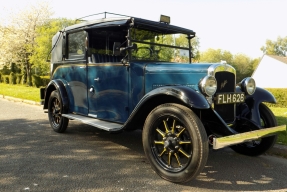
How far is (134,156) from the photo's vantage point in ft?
13.5

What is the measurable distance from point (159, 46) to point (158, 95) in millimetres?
1416

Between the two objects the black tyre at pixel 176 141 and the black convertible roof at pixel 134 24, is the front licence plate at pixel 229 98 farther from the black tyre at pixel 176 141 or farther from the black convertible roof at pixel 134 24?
the black convertible roof at pixel 134 24

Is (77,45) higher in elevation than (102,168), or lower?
higher

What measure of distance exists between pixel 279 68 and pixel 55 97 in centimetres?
3187

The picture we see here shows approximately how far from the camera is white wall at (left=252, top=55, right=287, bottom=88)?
3098cm

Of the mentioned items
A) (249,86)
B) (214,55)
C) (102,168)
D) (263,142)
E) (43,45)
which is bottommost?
(102,168)

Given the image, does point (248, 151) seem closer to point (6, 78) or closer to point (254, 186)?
point (254, 186)

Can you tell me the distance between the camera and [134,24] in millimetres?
4039

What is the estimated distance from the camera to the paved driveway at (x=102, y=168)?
119 inches

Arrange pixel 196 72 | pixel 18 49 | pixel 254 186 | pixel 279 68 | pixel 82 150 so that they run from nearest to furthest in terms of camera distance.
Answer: pixel 254 186 < pixel 196 72 < pixel 82 150 < pixel 18 49 < pixel 279 68

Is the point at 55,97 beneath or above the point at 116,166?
above

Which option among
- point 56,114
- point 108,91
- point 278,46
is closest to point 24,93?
point 56,114

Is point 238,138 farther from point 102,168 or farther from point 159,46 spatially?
point 159,46

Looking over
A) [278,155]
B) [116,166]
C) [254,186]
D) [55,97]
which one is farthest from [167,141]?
[55,97]
